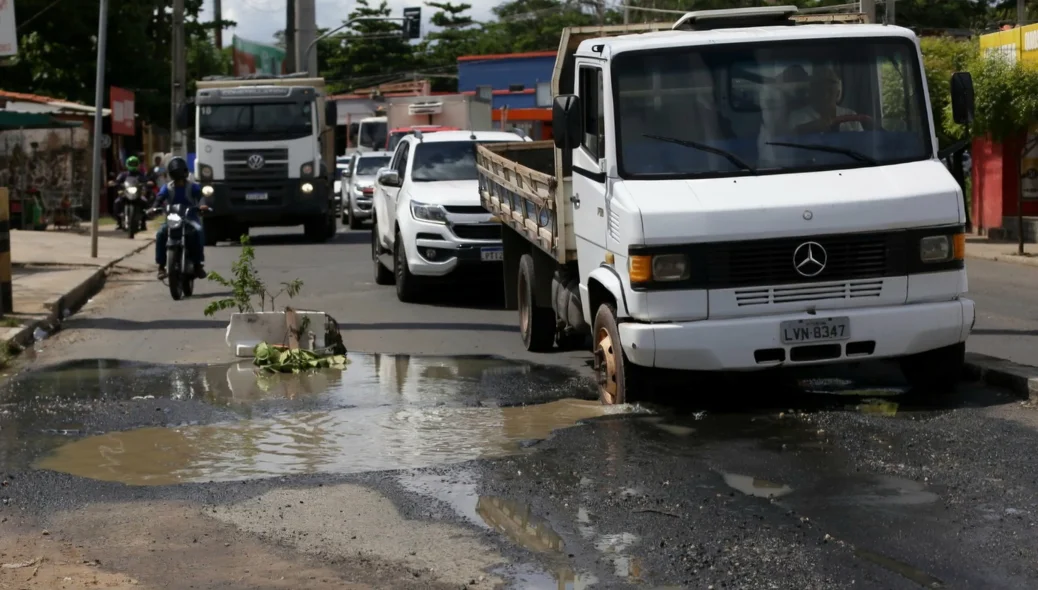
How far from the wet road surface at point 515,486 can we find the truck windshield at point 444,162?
20.6ft

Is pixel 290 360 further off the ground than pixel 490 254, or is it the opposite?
pixel 490 254

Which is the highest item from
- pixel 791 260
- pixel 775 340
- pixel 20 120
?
pixel 20 120

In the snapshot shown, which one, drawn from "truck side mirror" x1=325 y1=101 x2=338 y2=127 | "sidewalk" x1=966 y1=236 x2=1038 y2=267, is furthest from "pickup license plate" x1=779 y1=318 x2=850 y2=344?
"truck side mirror" x1=325 y1=101 x2=338 y2=127

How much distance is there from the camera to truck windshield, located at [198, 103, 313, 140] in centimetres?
2711

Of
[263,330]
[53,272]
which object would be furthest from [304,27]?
[263,330]

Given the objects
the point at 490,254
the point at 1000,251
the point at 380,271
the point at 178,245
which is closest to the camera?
the point at 490,254

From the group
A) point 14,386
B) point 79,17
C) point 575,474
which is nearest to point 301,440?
point 575,474

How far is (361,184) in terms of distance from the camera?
109 feet

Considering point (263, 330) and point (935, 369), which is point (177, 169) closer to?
point (263, 330)

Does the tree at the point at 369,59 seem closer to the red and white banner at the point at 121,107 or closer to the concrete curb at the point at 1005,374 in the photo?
the red and white banner at the point at 121,107

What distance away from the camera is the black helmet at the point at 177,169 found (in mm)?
16172

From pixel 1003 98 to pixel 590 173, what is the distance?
1590cm

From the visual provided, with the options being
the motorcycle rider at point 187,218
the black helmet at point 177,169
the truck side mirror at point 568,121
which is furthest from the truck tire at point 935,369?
the motorcycle rider at point 187,218

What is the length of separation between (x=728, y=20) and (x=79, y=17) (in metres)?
34.0
